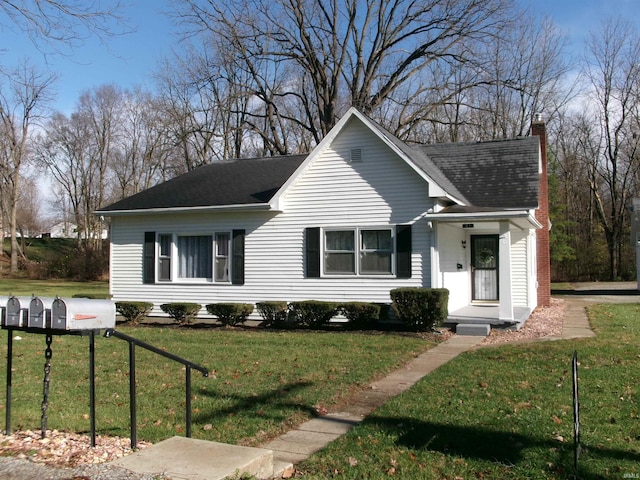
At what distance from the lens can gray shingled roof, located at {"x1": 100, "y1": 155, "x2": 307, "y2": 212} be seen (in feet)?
56.2

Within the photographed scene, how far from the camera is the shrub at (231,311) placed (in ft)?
50.5

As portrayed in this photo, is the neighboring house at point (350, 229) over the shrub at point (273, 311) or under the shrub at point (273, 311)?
over

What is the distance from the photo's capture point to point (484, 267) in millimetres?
17500

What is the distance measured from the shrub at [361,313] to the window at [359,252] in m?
1.29

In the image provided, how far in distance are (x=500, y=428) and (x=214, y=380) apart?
4.11 meters

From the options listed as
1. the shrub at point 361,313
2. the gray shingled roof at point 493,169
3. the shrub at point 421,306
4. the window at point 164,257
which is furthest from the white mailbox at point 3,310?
the gray shingled roof at point 493,169

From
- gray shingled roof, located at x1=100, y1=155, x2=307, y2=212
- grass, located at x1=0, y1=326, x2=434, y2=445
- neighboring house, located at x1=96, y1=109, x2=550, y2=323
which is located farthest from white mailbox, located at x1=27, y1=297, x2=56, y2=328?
gray shingled roof, located at x1=100, y1=155, x2=307, y2=212

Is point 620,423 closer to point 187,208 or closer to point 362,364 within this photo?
point 362,364

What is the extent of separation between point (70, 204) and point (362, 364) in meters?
59.0

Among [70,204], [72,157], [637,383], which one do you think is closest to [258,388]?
[637,383]

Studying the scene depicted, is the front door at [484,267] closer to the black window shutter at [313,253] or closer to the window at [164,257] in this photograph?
the black window shutter at [313,253]

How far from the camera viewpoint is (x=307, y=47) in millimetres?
33938

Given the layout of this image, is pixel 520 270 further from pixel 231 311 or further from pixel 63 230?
pixel 63 230

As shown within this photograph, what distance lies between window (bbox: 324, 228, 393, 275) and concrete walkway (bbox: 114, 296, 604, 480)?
4.28 m
